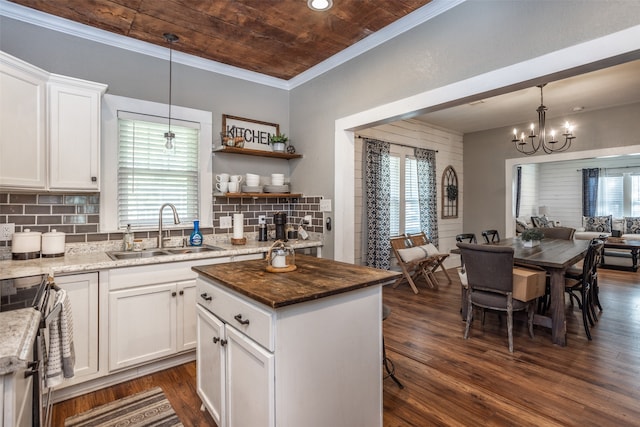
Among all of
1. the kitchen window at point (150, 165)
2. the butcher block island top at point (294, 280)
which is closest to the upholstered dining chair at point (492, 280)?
the butcher block island top at point (294, 280)

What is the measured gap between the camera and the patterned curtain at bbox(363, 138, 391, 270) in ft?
15.6

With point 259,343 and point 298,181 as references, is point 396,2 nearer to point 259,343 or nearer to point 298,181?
point 298,181

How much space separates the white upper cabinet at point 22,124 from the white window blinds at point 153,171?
63cm

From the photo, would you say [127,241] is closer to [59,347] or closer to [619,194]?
[59,347]

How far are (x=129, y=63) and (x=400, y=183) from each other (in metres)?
4.10

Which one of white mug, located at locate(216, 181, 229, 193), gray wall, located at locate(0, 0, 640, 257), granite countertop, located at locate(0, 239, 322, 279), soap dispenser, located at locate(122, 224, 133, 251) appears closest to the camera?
gray wall, located at locate(0, 0, 640, 257)

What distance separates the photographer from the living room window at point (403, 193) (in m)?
5.36

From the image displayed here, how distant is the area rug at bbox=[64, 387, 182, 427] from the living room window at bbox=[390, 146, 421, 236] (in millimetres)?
4007

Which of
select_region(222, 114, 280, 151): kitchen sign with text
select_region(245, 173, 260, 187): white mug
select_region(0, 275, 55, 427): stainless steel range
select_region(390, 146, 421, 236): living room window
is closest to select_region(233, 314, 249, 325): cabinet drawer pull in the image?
select_region(0, 275, 55, 427): stainless steel range

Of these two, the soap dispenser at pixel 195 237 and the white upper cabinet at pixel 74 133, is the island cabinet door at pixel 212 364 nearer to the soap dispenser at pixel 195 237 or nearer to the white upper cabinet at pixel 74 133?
the soap dispenser at pixel 195 237

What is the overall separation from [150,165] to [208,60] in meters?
1.23

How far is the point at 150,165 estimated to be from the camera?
301cm

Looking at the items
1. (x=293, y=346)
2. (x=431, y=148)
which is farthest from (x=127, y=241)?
(x=431, y=148)

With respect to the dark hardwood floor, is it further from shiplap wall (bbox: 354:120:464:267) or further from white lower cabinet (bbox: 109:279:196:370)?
shiplap wall (bbox: 354:120:464:267)
